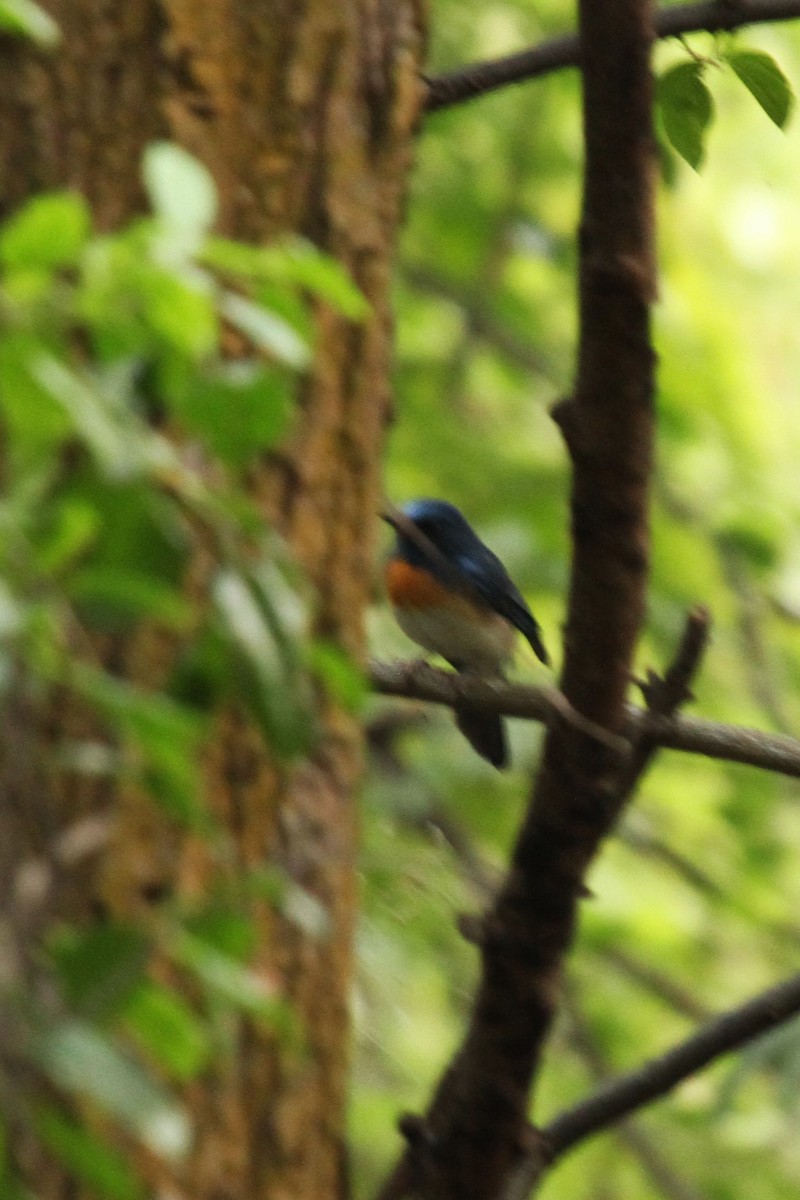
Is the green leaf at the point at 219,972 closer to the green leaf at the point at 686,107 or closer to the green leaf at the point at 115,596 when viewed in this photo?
the green leaf at the point at 115,596

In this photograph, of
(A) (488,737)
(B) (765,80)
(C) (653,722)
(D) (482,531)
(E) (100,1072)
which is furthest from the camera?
(D) (482,531)

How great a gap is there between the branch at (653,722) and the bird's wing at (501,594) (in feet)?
4.07

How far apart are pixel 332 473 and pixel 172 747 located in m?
1.04

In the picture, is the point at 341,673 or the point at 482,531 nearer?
the point at 341,673

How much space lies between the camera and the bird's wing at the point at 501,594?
11.0 ft

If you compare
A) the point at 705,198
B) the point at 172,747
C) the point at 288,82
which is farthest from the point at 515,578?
the point at 172,747

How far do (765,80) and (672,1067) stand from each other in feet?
3.35

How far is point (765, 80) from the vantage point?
59.0 inches

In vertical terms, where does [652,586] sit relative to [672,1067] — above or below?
below

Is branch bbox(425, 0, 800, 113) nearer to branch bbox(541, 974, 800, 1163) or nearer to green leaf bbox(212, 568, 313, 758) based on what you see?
green leaf bbox(212, 568, 313, 758)

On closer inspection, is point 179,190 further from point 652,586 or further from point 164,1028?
point 652,586

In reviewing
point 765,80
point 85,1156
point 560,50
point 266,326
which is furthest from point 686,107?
point 85,1156

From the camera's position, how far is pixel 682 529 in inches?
195

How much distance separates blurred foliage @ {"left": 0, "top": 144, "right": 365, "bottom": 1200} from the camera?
36.9 inches
